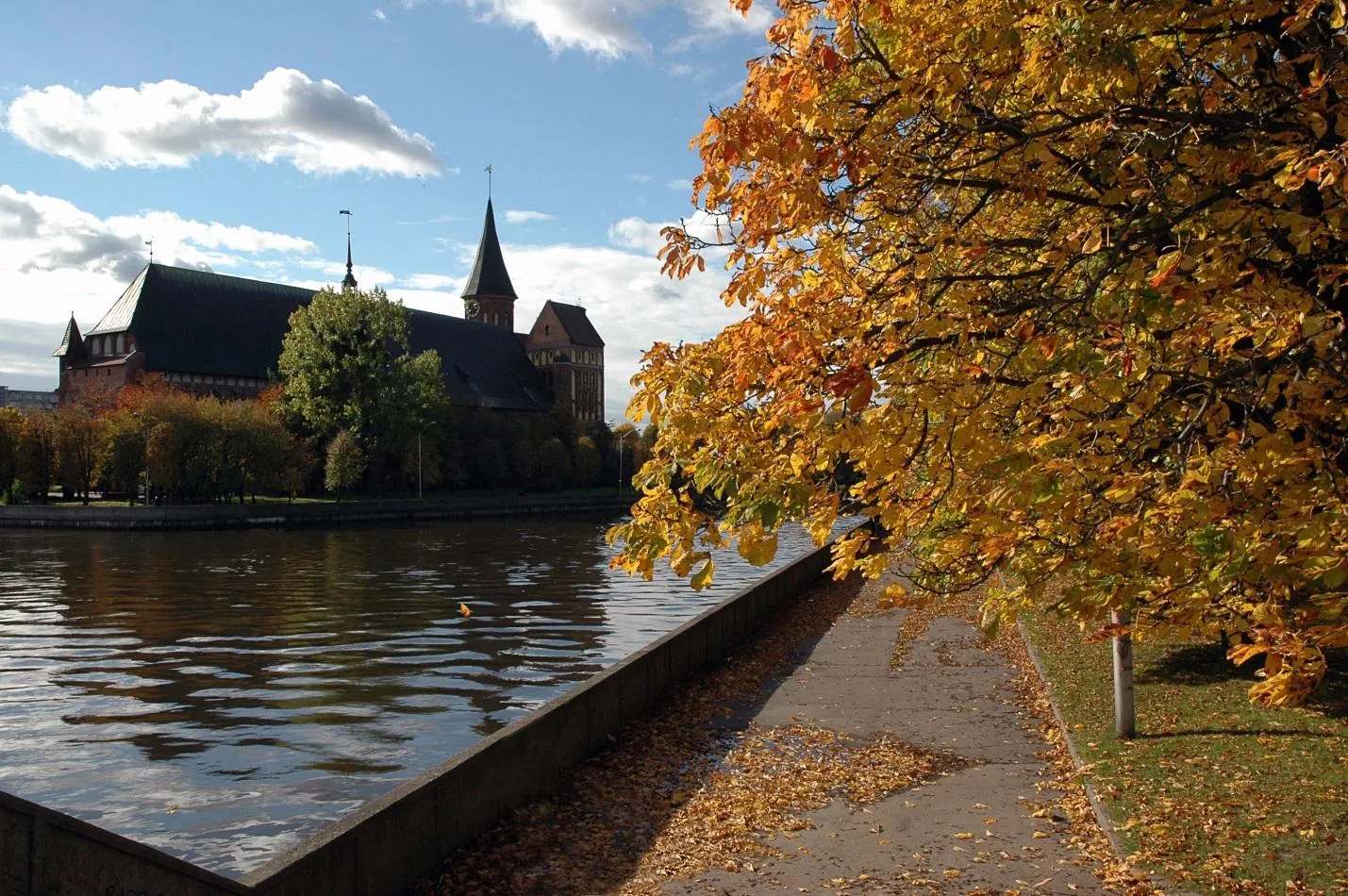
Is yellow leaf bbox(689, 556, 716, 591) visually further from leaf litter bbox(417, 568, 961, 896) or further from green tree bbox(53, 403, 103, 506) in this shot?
green tree bbox(53, 403, 103, 506)

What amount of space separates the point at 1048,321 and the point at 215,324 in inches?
4134

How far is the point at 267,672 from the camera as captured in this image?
19.8m

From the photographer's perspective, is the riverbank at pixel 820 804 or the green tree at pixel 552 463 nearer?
the riverbank at pixel 820 804

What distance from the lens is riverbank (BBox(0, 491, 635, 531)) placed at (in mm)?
61781

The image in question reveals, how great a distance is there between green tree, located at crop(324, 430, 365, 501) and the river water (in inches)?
1224

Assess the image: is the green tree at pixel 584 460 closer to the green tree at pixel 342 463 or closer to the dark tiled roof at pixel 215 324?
the dark tiled roof at pixel 215 324

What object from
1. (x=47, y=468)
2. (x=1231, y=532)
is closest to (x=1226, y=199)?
(x=1231, y=532)

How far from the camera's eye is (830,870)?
757 cm

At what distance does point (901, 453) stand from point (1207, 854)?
347cm

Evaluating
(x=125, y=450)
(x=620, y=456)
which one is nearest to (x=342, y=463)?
(x=125, y=450)

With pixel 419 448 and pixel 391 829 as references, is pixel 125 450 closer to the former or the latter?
pixel 419 448

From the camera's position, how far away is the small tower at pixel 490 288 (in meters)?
145

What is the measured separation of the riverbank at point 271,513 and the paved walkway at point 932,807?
54.2 m

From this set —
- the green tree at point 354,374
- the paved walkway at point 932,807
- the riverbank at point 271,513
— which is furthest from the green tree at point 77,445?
the paved walkway at point 932,807
